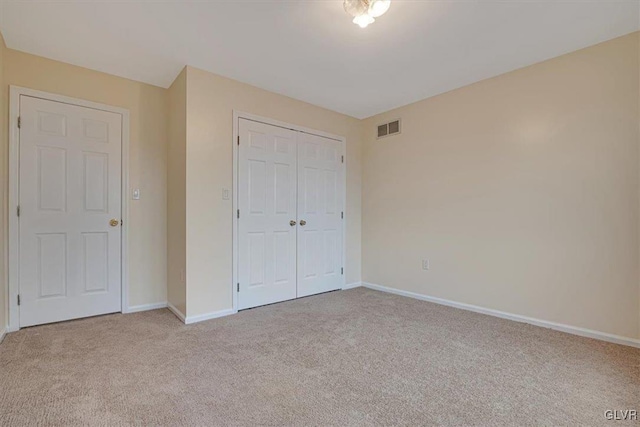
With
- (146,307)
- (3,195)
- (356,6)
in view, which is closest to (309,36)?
(356,6)

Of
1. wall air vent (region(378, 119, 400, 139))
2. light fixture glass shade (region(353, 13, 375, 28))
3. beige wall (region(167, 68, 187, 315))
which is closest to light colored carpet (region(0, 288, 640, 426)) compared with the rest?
beige wall (region(167, 68, 187, 315))

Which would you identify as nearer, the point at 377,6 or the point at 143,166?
the point at 377,6

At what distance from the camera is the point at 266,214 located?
3.39 metres

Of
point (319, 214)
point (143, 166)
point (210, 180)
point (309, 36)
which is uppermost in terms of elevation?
point (309, 36)

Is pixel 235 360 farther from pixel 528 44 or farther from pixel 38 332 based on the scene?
pixel 528 44

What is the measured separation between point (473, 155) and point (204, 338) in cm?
307

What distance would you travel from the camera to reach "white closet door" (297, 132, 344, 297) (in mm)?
3727

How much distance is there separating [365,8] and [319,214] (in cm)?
240

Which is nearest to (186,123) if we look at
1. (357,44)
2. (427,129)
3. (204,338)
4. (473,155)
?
(357,44)

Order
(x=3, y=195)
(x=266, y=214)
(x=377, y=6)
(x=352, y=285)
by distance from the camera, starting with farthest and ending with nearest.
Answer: (x=352, y=285)
(x=266, y=214)
(x=3, y=195)
(x=377, y=6)

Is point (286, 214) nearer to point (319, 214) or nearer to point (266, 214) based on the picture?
point (266, 214)

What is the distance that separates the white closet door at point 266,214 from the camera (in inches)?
127

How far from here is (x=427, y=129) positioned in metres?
3.58

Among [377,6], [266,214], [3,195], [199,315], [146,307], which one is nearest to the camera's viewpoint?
[377,6]
